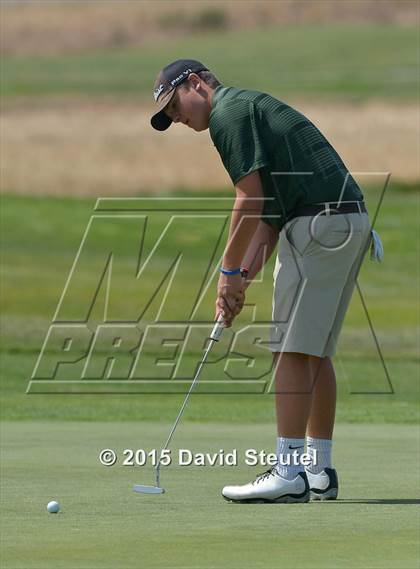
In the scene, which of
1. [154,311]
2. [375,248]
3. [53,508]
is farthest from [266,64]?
[53,508]

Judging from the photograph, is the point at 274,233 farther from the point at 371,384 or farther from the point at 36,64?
the point at 36,64

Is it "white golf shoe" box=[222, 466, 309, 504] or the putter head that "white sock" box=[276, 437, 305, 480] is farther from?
the putter head

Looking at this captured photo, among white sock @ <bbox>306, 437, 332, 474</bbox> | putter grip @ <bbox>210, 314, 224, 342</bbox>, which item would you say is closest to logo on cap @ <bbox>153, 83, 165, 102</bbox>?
putter grip @ <bbox>210, 314, 224, 342</bbox>

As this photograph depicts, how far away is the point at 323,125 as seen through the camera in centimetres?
5250

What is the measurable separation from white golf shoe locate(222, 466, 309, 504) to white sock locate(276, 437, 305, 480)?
28 mm

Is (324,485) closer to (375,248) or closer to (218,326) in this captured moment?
(218,326)

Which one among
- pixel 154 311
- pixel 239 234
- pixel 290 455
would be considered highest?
pixel 154 311

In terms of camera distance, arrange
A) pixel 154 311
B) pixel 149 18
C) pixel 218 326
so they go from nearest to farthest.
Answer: pixel 218 326
pixel 154 311
pixel 149 18

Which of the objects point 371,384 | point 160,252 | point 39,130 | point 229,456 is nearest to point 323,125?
point 39,130

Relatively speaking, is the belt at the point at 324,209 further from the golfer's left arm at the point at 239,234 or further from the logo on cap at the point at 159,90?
the logo on cap at the point at 159,90

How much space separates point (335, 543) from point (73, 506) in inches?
55.7

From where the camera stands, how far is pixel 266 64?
264 feet

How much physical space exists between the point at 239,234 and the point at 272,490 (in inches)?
43.8

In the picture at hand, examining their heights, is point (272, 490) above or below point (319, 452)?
below
